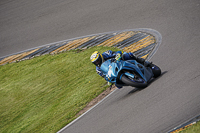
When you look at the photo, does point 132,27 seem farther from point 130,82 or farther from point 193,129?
point 193,129

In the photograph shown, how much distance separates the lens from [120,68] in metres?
7.45

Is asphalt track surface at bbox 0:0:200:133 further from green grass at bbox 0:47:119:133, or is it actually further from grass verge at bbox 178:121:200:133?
green grass at bbox 0:47:119:133

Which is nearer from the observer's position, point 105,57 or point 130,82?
point 130,82

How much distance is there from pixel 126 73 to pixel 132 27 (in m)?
5.67

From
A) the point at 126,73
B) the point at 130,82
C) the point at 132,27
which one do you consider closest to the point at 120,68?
the point at 126,73

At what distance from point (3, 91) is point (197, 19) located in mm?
8747

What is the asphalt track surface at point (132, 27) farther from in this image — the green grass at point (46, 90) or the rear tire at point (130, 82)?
the green grass at point (46, 90)

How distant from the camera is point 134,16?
13188 millimetres

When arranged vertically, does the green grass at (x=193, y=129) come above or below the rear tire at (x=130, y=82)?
below

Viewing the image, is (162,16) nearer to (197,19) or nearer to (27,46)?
(197,19)

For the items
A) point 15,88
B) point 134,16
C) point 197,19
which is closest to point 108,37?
point 134,16

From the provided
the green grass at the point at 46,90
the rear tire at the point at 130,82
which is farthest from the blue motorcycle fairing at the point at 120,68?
the green grass at the point at 46,90

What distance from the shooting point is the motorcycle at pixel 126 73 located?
7.39 metres

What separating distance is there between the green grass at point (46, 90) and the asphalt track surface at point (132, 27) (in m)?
1.10
